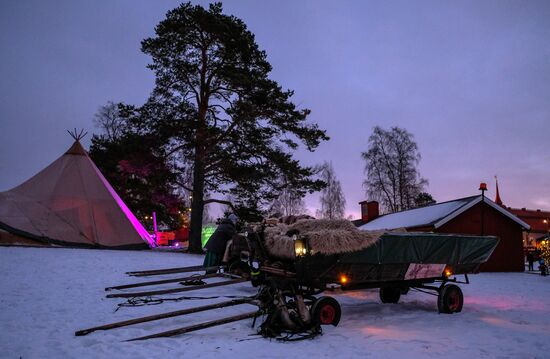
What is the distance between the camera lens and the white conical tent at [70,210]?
55.8 feet

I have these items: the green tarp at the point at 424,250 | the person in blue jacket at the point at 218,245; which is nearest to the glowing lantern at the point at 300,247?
the green tarp at the point at 424,250

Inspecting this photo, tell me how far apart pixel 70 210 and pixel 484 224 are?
73.4 feet

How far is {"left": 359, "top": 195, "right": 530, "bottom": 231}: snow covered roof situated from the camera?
19.5 m

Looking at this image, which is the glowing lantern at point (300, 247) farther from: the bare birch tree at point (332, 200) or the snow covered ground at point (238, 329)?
the bare birch tree at point (332, 200)

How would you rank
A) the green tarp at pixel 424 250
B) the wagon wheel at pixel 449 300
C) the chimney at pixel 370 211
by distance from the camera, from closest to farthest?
the green tarp at pixel 424 250, the wagon wheel at pixel 449 300, the chimney at pixel 370 211

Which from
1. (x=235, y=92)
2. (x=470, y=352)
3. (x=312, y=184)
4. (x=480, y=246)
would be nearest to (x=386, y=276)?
(x=470, y=352)

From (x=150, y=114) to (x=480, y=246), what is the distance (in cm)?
1816

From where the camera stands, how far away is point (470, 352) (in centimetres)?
510

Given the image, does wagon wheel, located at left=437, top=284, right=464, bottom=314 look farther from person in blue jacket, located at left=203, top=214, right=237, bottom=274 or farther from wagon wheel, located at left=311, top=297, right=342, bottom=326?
person in blue jacket, located at left=203, top=214, right=237, bottom=274

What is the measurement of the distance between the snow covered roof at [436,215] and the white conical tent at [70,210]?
1308cm

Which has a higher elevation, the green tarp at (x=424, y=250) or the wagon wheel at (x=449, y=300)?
the green tarp at (x=424, y=250)

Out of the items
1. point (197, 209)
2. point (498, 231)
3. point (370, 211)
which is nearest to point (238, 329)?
point (197, 209)

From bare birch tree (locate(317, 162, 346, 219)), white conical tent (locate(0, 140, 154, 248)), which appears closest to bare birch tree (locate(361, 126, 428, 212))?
bare birch tree (locate(317, 162, 346, 219))

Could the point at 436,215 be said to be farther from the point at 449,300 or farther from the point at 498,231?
the point at 449,300
